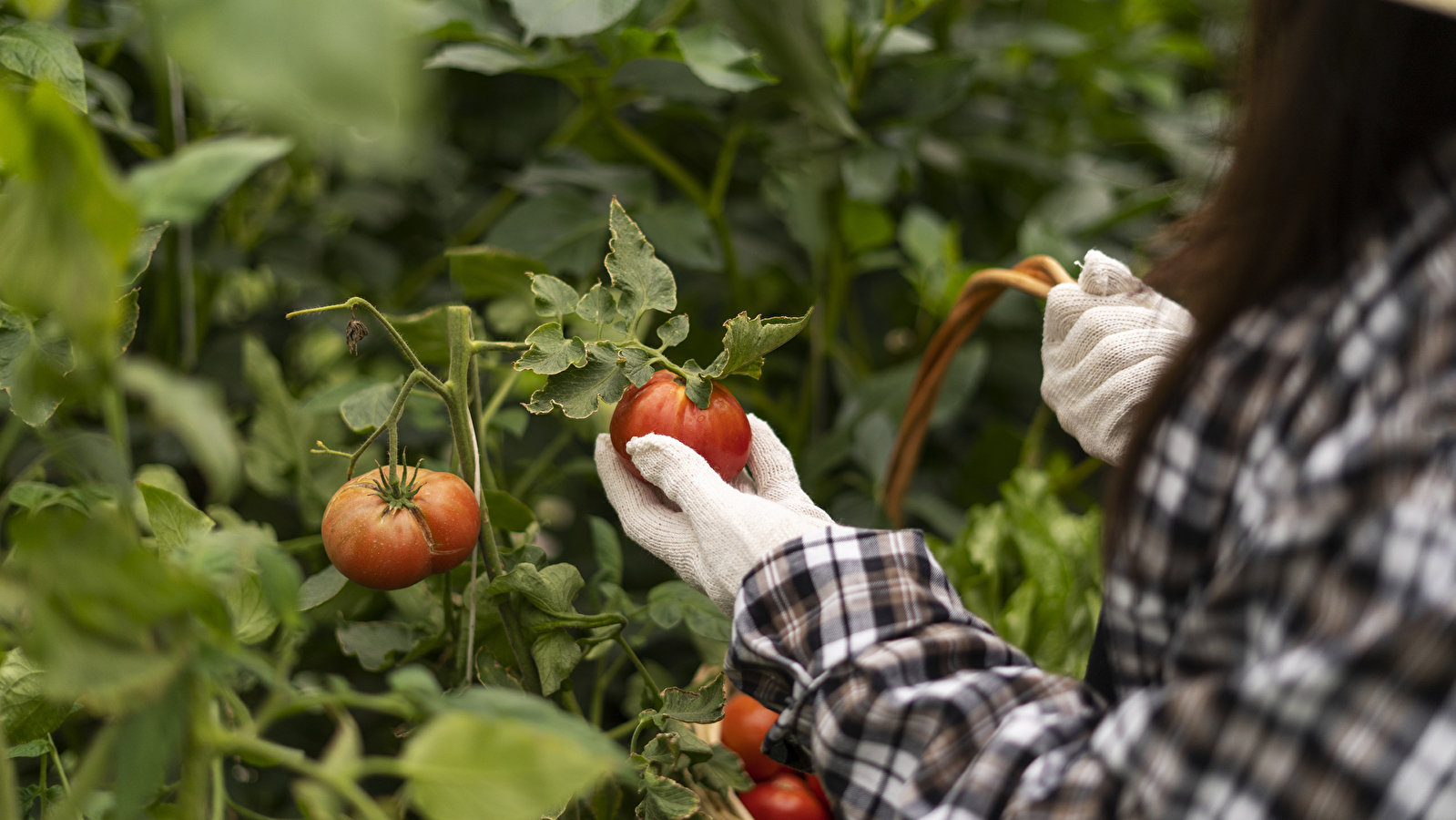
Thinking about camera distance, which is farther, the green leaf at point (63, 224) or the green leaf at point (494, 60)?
the green leaf at point (494, 60)

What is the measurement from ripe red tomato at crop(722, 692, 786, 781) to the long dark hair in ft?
1.43

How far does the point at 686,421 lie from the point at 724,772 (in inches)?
8.3

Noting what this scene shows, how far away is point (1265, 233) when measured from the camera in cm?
36

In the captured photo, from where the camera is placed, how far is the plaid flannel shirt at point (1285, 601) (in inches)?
11.9

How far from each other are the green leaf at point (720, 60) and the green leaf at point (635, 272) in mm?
216

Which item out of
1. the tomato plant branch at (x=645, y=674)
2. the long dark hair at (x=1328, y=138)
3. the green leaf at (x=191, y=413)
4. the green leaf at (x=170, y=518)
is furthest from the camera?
the tomato plant branch at (x=645, y=674)

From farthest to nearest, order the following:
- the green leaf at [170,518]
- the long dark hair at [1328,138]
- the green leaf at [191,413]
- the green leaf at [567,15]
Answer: the green leaf at [567,15] < the green leaf at [170,518] < the long dark hair at [1328,138] < the green leaf at [191,413]

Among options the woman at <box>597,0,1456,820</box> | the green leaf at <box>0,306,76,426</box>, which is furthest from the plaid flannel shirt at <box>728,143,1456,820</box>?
the green leaf at <box>0,306,76,426</box>

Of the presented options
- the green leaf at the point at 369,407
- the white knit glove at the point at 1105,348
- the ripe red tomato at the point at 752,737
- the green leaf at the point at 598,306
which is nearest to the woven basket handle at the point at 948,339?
the white knit glove at the point at 1105,348

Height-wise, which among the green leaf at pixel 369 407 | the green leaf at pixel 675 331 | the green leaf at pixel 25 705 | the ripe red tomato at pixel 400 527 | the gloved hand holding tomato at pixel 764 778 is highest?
the green leaf at pixel 675 331

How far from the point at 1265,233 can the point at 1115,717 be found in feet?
0.63

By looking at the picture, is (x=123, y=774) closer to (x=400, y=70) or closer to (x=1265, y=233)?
(x=400, y=70)

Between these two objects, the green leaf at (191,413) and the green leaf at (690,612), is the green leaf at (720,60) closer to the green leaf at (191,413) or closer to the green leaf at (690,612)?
the green leaf at (690,612)

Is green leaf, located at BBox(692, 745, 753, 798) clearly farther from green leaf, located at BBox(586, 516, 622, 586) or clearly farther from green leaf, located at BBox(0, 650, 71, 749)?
green leaf, located at BBox(0, 650, 71, 749)
